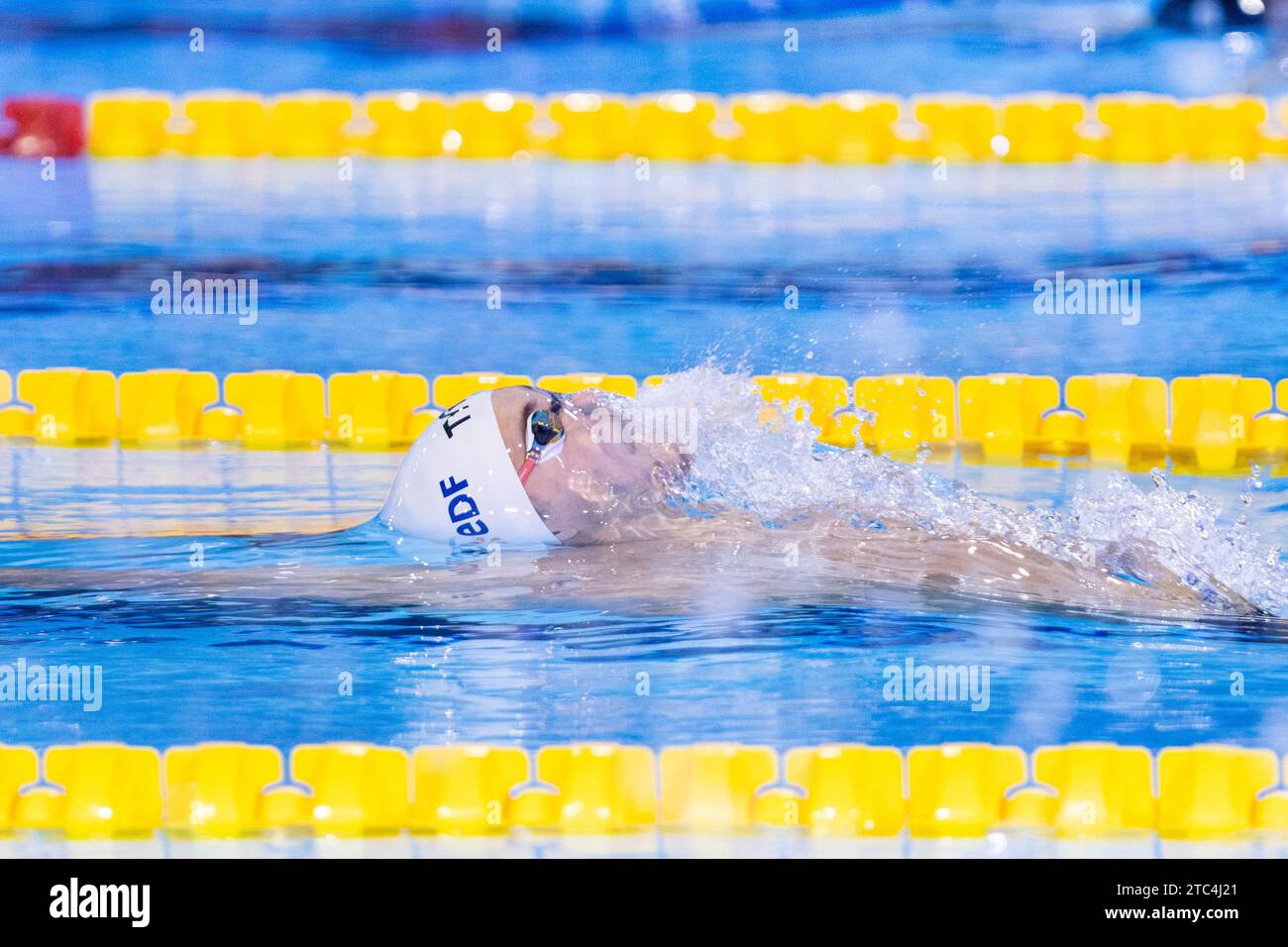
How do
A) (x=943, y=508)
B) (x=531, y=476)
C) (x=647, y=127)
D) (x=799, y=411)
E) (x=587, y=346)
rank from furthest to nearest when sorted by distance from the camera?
(x=647, y=127)
(x=587, y=346)
(x=799, y=411)
(x=943, y=508)
(x=531, y=476)

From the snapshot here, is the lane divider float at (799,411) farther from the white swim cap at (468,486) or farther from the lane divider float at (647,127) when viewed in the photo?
the white swim cap at (468,486)

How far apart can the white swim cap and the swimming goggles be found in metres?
0.04

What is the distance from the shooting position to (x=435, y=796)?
3.21m

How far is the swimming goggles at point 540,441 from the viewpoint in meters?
3.68

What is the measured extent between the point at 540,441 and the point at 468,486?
0.73 feet

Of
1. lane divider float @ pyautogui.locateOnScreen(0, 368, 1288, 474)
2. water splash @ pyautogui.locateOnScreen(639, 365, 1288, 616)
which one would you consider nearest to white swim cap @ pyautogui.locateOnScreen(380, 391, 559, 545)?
water splash @ pyautogui.locateOnScreen(639, 365, 1288, 616)

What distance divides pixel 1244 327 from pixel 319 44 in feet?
15.2

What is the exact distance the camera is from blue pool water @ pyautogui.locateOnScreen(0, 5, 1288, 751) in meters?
3.41

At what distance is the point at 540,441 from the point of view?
145 inches

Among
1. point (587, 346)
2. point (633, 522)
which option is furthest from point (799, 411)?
point (633, 522)

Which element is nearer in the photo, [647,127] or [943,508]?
[943,508]

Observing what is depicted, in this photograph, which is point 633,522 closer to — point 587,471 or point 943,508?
point 587,471

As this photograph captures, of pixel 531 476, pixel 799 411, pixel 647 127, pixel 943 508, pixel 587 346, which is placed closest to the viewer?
pixel 531 476
